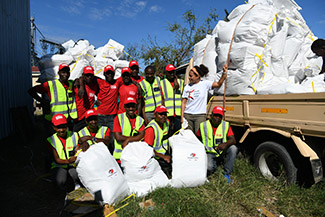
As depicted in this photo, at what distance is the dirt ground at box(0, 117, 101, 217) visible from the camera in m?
2.51

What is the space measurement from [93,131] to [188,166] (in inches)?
54.4

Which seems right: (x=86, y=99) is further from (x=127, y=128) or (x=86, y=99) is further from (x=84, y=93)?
(x=127, y=128)

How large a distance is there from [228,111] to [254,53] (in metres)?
0.99

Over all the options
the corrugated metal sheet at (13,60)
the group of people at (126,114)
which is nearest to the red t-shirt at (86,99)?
the group of people at (126,114)

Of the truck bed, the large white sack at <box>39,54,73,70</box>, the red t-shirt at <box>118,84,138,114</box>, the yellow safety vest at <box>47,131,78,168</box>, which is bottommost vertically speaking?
the yellow safety vest at <box>47,131,78,168</box>

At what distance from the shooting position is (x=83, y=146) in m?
2.63

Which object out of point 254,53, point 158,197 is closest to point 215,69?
point 254,53

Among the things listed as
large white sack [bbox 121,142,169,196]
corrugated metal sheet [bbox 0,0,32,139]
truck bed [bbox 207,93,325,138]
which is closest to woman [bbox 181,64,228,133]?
truck bed [bbox 207,93,325,138]

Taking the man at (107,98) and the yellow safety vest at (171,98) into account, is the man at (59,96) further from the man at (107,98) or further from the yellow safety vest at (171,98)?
the yellow safety vest at (171,98)

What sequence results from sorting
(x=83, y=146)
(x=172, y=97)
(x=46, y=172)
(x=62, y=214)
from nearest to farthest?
(x=62, y=214) → (x=83, y=146) → (x=46, y=172) → (x=172, y=97)

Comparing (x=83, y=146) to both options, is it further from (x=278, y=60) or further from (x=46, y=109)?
(x=278, y=60)

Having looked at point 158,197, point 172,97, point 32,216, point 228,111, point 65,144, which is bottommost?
point 32,216

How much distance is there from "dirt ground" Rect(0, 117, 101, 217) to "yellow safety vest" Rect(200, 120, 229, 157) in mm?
1745

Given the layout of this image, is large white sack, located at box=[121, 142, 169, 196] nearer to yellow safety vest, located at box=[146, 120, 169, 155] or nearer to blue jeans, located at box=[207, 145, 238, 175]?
yellow safety vest, located at box=[146, 120, 169, 155]
